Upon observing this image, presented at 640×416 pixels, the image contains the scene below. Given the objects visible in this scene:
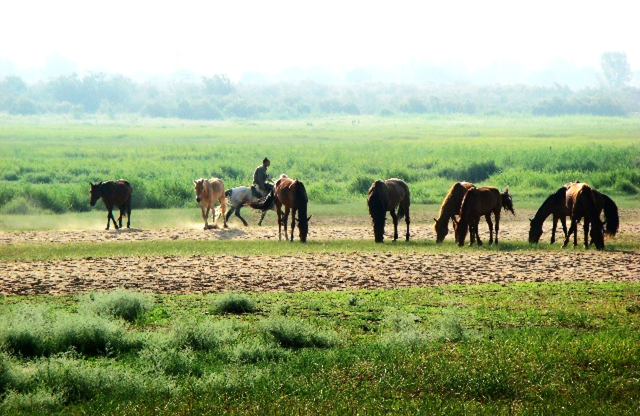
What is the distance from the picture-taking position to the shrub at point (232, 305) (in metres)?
13.5

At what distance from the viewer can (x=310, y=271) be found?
17.7 metres

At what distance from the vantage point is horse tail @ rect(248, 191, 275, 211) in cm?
2634

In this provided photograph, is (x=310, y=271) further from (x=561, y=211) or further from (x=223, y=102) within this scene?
(x=223, y=102)

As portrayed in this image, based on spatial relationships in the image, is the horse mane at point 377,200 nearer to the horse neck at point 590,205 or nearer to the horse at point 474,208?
the horse at point 474,208

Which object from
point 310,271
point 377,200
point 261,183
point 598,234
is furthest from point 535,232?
point 261,183

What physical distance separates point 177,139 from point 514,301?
65.5m

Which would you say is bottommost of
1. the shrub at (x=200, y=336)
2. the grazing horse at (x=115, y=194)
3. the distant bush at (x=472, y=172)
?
the distant bush at (x=472, y=172)

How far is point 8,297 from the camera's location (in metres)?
14.8

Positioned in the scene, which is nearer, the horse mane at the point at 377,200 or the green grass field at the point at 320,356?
the green grass field at the point at 320,356

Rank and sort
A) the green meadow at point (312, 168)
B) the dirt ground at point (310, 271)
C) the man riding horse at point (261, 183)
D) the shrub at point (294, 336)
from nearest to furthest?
1. the shrub at point (294, 336)
2. the dirt ground at point (310, 271)
3. the man riding horse at point (261, 183)
4. the green meadow at point (312, 168)

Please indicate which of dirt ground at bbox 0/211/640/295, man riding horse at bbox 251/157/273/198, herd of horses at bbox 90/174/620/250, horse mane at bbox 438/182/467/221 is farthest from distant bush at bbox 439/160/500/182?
dirt ground at bbox 0/211/640/295

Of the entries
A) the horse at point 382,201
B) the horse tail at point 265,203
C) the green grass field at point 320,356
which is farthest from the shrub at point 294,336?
the horse tail at point 265,203

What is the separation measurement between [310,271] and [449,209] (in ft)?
20.6

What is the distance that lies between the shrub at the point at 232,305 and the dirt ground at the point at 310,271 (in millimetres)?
2022
